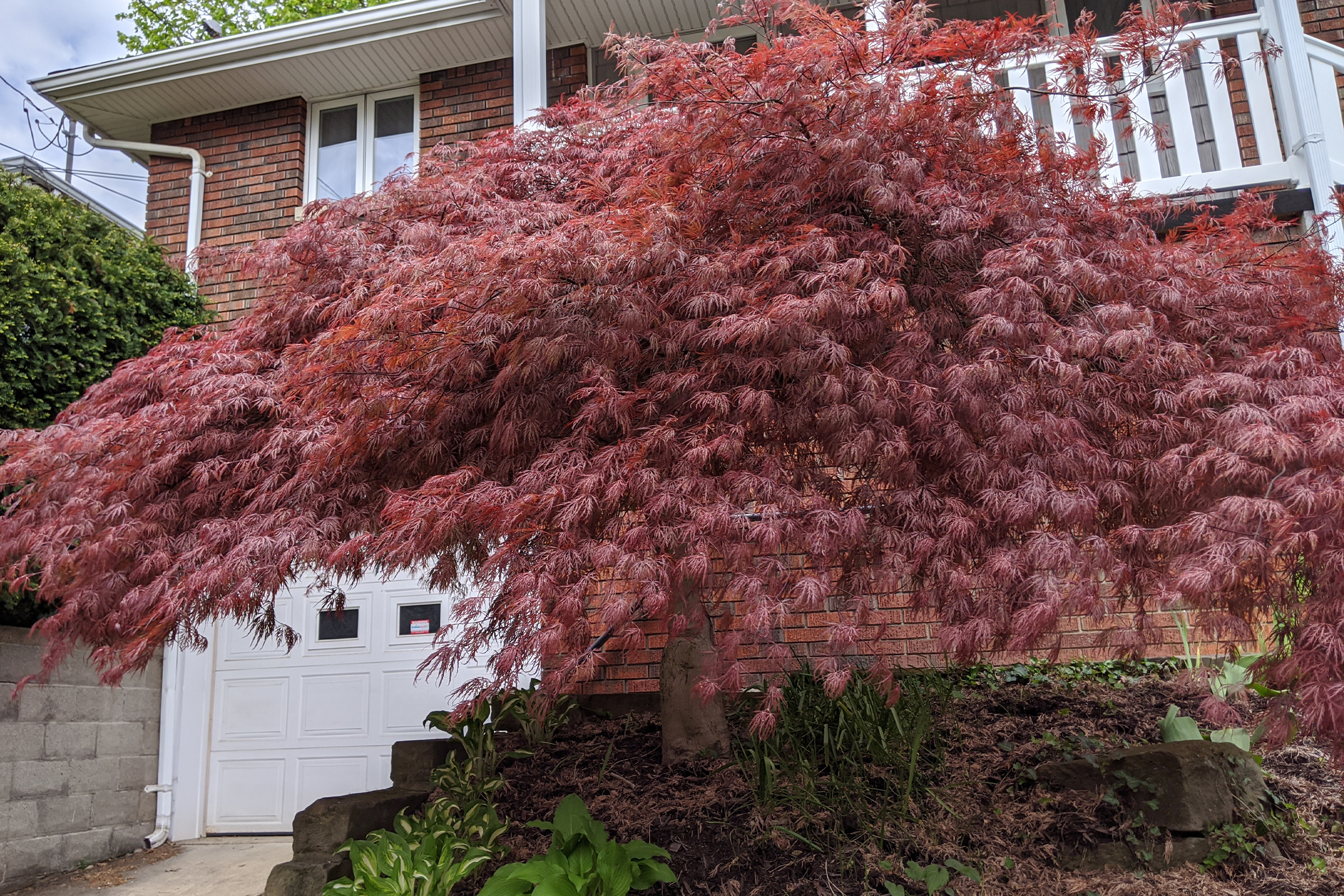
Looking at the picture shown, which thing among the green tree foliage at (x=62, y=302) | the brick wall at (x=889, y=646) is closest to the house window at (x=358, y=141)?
the green tree foliage at (x=62, y=302)

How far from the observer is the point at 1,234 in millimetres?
5344

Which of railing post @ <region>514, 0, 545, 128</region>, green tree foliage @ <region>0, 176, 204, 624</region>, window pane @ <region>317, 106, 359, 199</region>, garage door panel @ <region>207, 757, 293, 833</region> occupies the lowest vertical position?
garage door panel @ <region>207, 757, 293, 833</region>

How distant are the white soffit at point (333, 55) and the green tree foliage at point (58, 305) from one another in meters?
1.98

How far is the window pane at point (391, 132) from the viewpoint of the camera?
8094 mm

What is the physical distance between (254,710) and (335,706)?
2.19 ft

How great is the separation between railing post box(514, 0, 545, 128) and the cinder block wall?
4.48m

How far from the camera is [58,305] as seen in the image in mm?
5484

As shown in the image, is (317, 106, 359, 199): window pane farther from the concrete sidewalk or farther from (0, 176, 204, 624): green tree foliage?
the concrete sidewalk

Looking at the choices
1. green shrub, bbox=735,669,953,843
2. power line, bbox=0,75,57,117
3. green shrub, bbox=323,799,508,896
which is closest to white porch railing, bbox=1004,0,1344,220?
green shrub, bbox=735,669,953,843

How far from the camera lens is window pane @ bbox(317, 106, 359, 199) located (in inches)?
320

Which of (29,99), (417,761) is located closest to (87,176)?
(29,99)

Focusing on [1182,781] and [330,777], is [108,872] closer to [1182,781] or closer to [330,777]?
[330,777]

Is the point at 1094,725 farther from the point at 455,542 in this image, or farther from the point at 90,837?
the point at 90,837

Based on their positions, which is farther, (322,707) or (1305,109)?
(322,707)
